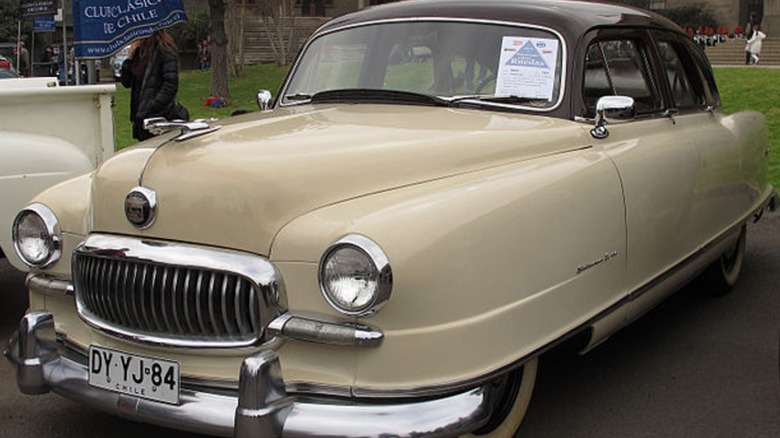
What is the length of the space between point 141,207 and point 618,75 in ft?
8.05

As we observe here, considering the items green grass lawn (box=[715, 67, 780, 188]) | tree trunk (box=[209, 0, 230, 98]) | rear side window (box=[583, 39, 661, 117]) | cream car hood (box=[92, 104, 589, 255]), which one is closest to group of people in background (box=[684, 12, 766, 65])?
green grass lawn (box=[715, 67, 780, 188])

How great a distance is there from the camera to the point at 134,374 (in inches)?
117

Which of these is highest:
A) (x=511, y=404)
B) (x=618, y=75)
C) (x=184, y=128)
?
(x=618, y=75)

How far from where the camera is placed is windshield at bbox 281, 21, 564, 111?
3959 mm

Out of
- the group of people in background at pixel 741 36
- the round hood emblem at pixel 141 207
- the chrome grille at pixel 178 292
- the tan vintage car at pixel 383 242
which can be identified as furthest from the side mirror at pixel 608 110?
the group of people in background at pixel 741 36

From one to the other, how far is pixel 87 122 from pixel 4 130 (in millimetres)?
490

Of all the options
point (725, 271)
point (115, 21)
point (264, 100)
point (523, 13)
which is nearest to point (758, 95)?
point (725, 271)

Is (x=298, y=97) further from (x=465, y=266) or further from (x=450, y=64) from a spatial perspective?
(x=465, y=266)

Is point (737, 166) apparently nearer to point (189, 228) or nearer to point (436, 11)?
point (436, 11)

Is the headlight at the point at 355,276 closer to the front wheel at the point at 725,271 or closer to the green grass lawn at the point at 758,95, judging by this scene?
the front wheel at the point at 725,271

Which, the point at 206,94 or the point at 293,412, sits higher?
the point at 293,412

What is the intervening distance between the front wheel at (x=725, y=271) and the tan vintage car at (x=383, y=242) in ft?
3.80

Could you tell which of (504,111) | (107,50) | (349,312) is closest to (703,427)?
(504,111)

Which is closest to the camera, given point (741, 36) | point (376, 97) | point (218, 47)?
point (376, 97)
